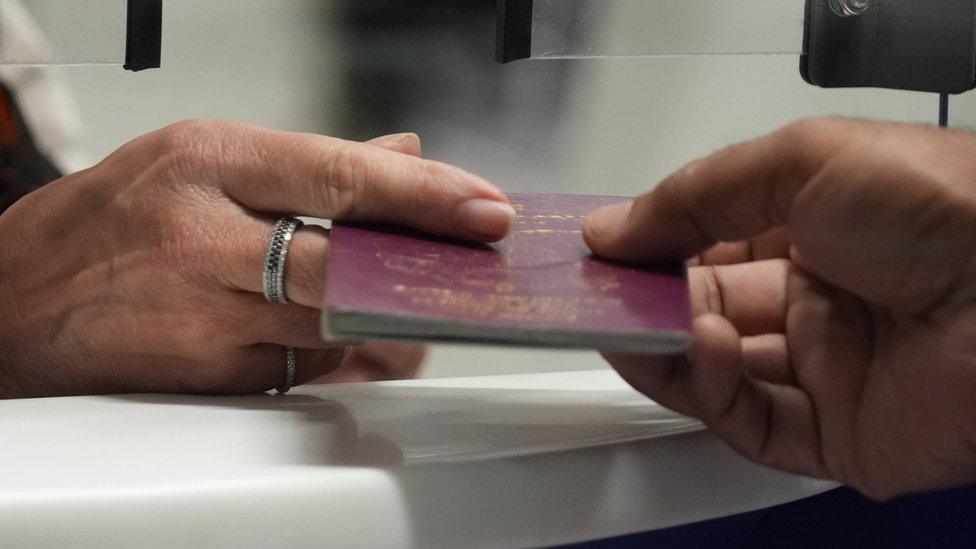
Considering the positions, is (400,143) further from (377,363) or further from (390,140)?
(377,363)

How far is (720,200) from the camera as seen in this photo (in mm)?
432

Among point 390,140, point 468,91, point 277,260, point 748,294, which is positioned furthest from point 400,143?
point 468,91

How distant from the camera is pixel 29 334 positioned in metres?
0.64

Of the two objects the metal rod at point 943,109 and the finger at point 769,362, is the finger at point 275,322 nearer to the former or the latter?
the finger at point 769,362

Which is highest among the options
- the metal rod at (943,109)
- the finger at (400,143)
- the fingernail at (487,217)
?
the metal rod at (943,109)

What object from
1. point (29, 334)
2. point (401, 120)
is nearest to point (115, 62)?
point (29, 334)

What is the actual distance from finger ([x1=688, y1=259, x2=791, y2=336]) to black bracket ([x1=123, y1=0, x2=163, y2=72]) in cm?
40

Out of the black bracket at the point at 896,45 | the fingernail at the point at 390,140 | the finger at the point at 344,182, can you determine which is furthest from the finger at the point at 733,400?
the black bracket at the point at 896,45

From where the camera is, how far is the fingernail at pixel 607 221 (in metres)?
0.45

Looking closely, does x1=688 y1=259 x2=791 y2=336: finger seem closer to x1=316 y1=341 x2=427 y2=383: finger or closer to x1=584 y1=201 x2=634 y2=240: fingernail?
x1=584 y1=201 x2=634 y2=240: fingernail

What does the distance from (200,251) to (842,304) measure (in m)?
0.35

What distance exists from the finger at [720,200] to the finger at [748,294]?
0.09 m

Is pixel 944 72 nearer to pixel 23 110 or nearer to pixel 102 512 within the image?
pixel 102 512

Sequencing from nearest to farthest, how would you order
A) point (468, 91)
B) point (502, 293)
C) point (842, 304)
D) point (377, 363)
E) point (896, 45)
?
point (502, 293)
point (842, 304)
point (896, 45)
point (377, 363)
point (468, 91)
